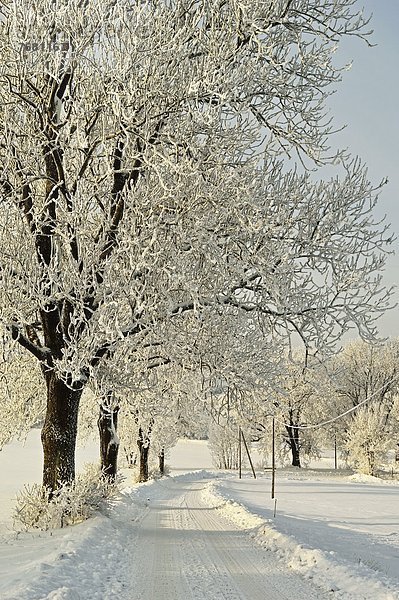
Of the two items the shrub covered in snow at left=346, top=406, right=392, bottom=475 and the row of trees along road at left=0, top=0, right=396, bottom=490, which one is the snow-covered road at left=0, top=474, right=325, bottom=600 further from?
the shrub covered in snow at left=346, top=406, right=392, bottom=475

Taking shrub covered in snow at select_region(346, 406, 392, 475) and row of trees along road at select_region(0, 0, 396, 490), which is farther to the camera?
shrub covered in snow at select_region(346, 406, 392, 475)

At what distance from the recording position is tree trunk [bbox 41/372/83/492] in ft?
37.0

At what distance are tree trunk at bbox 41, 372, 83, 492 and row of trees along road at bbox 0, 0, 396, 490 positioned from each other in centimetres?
3

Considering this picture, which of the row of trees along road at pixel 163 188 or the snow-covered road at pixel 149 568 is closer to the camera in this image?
the snow-covered road at pixel 149 568

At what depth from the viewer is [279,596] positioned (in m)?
6.93

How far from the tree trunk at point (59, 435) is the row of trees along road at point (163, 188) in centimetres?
3

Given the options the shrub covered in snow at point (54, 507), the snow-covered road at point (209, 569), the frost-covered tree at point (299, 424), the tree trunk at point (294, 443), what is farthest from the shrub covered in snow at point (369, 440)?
the shrub covered in snow at point (54, 507)

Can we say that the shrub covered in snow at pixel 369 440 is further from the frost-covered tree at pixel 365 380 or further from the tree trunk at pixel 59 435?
the tree trunk at pixel 59 435

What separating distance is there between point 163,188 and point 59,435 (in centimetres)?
519

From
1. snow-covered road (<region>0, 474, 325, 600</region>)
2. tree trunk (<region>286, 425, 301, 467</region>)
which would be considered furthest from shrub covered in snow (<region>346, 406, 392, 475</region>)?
snow-covered road (<region>0, 474, 325, 600</region>)

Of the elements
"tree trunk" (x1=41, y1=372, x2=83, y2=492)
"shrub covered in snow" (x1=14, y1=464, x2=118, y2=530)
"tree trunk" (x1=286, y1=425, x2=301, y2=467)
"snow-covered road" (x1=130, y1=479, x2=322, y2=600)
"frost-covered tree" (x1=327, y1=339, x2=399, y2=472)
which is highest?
"frost-covered tree" (x1=327, y1=339, x2=399, y2=472)

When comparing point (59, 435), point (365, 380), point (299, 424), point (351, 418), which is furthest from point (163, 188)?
point (365, 380)

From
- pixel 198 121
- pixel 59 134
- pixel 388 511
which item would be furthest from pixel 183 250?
pixel 388 511

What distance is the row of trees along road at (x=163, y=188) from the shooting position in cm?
927
